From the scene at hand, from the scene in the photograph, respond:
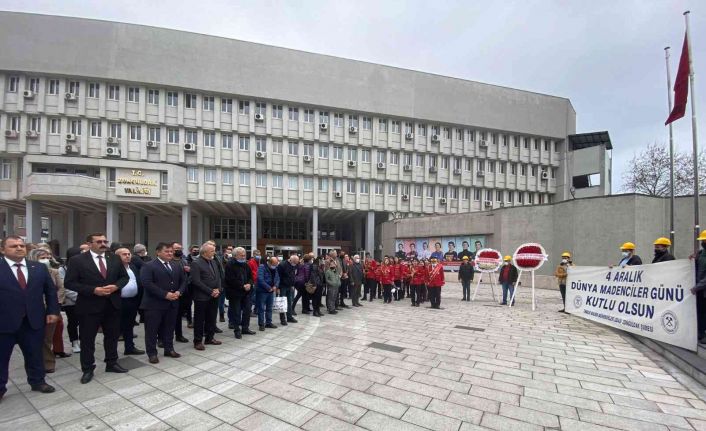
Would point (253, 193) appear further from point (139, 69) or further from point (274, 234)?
point (139, 69)

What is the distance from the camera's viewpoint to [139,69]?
28.8m

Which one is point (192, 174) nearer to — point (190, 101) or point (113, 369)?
point (190, 101)

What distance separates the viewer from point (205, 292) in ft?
19.5

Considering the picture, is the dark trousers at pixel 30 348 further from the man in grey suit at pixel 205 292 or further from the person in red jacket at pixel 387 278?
the person in red jacket at pixel 387 278

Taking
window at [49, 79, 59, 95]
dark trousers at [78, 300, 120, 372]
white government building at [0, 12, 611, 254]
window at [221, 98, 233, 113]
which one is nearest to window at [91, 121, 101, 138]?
white government building at [0, 12, 611, 254]

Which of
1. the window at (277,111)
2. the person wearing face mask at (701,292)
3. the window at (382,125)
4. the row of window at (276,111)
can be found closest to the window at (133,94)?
the row of window at (276,111)

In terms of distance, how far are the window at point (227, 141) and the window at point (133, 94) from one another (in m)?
7.52

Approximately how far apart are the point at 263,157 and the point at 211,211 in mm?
9737

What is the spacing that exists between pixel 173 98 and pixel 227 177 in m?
8.34

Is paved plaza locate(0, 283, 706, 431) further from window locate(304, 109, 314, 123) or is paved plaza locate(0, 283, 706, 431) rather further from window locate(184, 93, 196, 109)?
window locate(304, 109, 314, 123)

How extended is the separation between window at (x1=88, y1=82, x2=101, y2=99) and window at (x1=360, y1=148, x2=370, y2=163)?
2377 centimetres

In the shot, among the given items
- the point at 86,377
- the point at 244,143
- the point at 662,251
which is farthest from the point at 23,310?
the point at 244,143

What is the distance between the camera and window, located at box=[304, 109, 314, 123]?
33.3m

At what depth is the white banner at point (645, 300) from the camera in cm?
561
